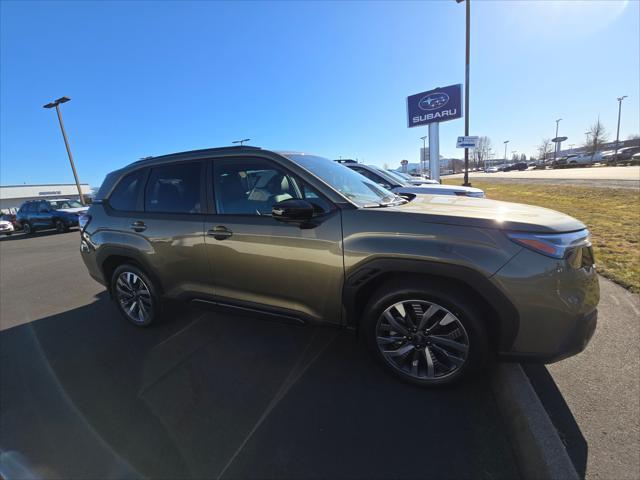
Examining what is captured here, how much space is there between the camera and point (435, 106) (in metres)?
19.4

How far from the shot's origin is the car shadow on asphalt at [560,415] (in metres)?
1.84

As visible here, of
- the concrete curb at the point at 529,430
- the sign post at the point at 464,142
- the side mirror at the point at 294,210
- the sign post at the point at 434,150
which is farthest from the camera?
the sign post at the point at 434,150

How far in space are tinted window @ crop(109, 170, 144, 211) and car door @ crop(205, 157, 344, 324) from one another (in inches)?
44.1

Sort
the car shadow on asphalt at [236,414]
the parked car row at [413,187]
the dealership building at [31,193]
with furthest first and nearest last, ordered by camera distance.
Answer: the dealership building at [31,193] → the parked car row at [413,187] → the car shadow on asphalt at [236,414]

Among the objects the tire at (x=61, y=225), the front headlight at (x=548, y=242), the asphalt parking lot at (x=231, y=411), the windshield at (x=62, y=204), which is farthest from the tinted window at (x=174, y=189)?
the windshield at (x=62, y=204)

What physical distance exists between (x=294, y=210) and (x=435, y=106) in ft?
65.1

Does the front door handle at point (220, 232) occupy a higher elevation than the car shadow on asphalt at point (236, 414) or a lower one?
higher

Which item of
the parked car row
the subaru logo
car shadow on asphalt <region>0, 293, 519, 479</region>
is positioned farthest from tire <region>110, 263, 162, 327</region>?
the subaru logo

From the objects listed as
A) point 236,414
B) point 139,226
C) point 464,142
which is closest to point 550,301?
point 236,414

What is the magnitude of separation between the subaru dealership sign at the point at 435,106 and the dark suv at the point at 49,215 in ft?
63.3

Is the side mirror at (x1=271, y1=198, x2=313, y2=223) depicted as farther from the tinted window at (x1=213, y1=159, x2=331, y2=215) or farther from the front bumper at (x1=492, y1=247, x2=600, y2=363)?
the front bumper at (x1=492, y1=247, x2=600, y2=363)

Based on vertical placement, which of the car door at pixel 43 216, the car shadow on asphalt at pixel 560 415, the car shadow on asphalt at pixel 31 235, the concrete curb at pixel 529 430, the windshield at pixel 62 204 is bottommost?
the car shadow on asphalt at pixel 560 415

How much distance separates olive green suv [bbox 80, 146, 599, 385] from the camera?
2.11 m

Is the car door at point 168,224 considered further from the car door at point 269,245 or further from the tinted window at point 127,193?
the car door at point 269,245
